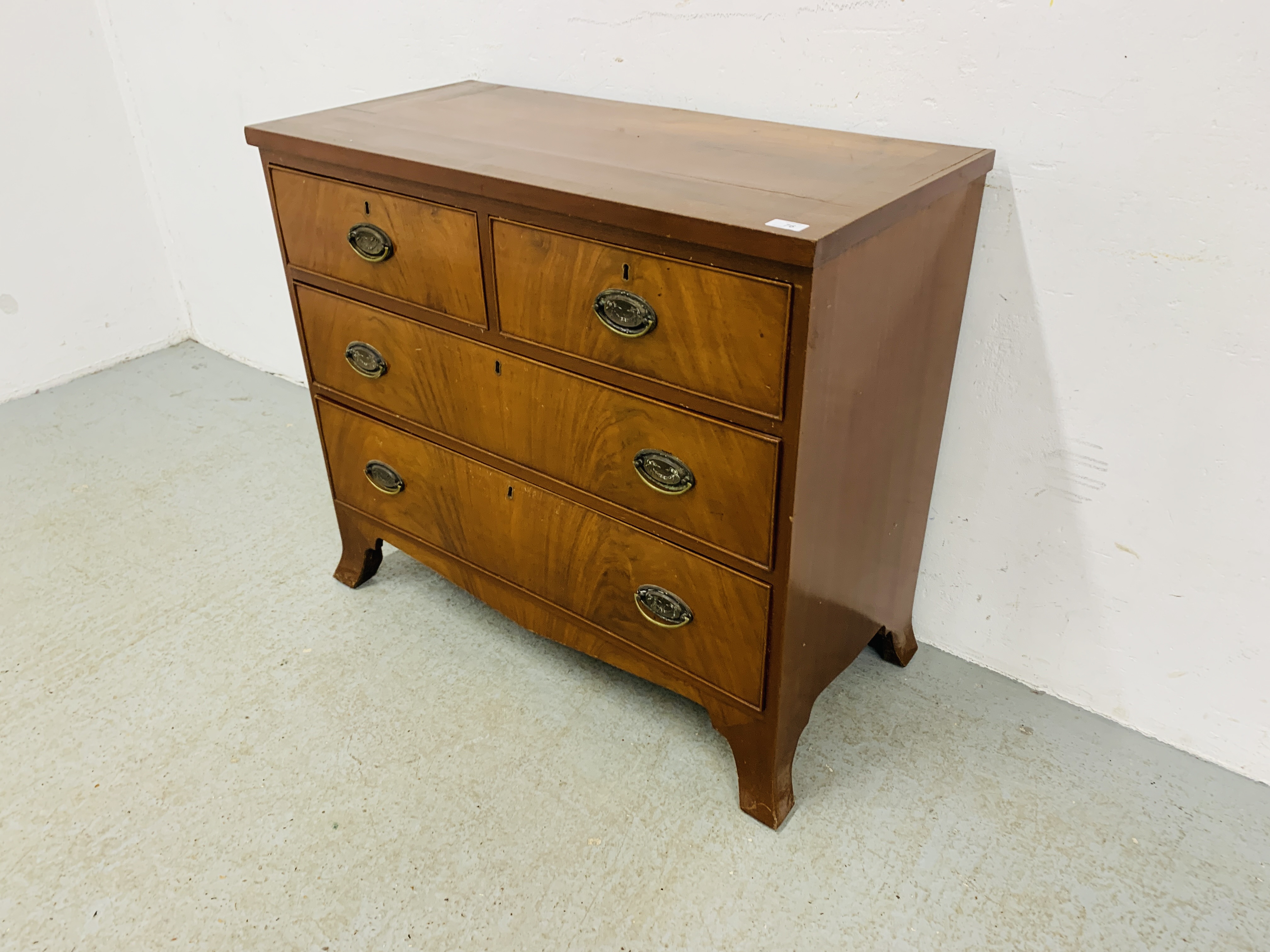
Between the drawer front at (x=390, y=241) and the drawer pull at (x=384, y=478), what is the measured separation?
34 centimetres

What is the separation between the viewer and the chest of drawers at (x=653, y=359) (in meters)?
1.12

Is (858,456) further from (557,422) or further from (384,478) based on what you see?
(384,478)

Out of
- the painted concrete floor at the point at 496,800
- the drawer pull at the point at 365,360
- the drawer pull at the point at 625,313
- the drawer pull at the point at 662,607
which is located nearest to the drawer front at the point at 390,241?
the drawer pull at the point at 365,360

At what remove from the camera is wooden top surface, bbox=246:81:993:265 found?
42.3 inches

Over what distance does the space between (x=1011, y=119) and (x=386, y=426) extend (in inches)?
43.6

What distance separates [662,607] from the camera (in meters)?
1.41

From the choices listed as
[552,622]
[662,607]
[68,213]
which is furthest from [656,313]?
[68,213]

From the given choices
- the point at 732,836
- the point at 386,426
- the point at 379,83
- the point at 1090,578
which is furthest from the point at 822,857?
the point at 379,83

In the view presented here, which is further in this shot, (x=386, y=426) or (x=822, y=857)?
(x=386, y=426)

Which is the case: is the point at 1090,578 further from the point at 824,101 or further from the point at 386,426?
the point at 386,426

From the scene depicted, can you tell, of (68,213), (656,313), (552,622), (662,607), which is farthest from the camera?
(68,213)

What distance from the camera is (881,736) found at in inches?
62.6

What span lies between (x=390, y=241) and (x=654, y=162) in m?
0.43

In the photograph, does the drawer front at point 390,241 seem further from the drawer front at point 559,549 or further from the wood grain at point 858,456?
the wood grain at point 858,456
